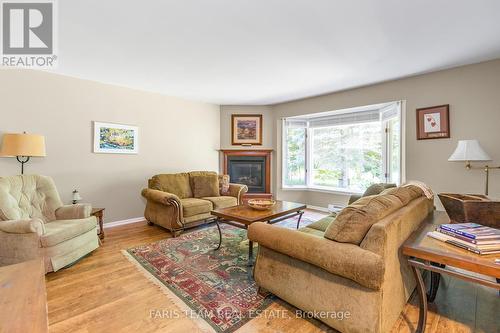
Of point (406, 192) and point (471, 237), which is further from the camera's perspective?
point (406, 192)

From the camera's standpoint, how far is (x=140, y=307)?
73.6 inches

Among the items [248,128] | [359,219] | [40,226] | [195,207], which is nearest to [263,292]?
[359,219]

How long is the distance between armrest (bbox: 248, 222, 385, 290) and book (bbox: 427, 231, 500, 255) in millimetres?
489

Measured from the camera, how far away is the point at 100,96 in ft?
12.8

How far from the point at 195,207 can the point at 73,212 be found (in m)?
1.55

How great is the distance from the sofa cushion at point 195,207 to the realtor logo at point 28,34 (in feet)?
8.28

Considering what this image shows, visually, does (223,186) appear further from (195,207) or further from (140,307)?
(140,307)

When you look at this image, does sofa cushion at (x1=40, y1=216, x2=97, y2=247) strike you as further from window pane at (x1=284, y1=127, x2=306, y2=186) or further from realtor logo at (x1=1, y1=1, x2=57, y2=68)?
window pane at (x1=284, y1=127, x2=306, y2=186)

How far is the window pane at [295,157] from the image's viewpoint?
18.0ft

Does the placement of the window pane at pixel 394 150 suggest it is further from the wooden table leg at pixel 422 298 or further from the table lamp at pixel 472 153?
the wooden table leg at pixel 422 298

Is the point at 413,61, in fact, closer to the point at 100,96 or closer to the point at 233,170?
the point at 233,170

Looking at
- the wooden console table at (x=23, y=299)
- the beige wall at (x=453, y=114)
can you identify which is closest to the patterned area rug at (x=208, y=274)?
the wooden console table at (x=23, y=299)

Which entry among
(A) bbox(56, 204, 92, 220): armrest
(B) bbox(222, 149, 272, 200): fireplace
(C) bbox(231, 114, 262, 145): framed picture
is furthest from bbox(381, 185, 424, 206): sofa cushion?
(C) bbox(231, 114, 262, 145): framed picture

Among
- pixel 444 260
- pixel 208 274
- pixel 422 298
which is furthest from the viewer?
pixel 208 274
